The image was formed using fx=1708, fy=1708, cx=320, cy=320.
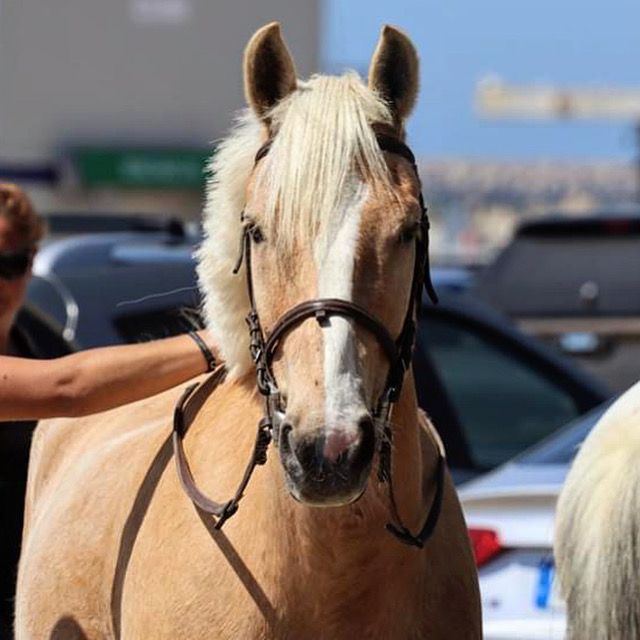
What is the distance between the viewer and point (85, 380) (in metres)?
4.10

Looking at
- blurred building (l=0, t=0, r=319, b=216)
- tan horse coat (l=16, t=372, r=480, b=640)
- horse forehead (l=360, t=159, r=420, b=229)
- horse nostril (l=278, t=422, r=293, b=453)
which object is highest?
horse forehead (l=360, t=159, r=420, b=229)

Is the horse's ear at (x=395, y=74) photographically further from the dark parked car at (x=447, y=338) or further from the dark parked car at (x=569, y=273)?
the dark parked car at (x=569, y=273)

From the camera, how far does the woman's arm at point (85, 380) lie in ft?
13.4

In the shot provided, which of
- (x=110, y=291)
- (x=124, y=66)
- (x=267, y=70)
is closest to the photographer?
(x=267, y=70)

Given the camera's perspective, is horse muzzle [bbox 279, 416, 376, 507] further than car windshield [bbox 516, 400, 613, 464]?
No

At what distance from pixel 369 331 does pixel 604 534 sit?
2.23 ft

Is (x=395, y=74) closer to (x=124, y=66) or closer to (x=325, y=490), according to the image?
(x=325, y=490)

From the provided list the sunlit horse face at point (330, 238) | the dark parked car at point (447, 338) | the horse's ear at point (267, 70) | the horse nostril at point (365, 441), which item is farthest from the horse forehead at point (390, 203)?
the dark parked car at point (447, 338)

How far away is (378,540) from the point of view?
3.54 m

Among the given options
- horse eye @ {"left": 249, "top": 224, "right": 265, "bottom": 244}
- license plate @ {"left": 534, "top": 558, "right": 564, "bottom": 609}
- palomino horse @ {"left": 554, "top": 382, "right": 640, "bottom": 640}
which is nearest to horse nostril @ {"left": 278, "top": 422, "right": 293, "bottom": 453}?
horse eye @ {"left": 249, "top": 224, "right": 265, "bottom": 244}

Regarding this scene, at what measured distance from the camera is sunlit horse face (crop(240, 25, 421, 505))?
3.12 m

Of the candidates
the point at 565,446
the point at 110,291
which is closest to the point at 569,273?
the point at 110,291

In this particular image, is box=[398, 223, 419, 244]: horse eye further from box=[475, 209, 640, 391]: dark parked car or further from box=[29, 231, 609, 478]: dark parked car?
box=[475, 209, 640, 391]: dark parked car

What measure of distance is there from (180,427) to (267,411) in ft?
1.96
